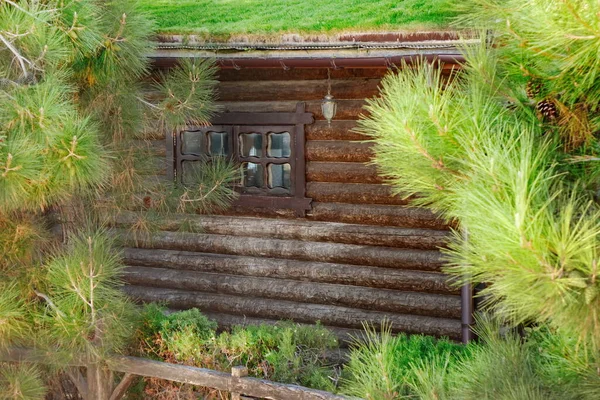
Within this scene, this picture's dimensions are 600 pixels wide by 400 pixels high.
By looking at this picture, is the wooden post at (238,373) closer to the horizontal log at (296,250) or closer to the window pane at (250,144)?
the horizontal log at (296,250)

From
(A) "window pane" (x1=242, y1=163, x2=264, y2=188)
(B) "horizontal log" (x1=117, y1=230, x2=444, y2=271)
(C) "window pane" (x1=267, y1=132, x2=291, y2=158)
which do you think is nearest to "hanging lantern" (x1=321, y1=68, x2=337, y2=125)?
(C) "window pane" (x1=267, y1=132, x2=291, y2=158)

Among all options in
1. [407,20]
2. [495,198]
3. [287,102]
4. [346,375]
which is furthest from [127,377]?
[495,198]

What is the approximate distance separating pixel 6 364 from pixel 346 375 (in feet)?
10.5

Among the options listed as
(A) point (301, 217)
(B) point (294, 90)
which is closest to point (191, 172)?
(A) point (301, 217)

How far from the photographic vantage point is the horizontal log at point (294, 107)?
8797 millimetres

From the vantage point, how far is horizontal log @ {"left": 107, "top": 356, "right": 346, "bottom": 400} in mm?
6299

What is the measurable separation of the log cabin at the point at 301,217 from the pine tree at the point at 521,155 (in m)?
4.25

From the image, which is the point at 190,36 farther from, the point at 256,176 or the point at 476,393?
the point at 476,393

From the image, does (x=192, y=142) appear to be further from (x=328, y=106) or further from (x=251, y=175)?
(x=328, y=106)

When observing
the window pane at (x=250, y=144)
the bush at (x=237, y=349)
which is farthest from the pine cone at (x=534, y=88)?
the window pane at (x=250, y=144)

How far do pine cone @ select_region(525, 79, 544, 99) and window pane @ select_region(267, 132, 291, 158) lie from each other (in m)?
5.87

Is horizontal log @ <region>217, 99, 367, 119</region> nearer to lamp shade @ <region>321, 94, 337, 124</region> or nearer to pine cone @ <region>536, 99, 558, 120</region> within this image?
lamp shade @ <region>321, 94, 337, 124</region>

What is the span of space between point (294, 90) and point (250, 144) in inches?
33.9

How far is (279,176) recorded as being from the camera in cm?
931
